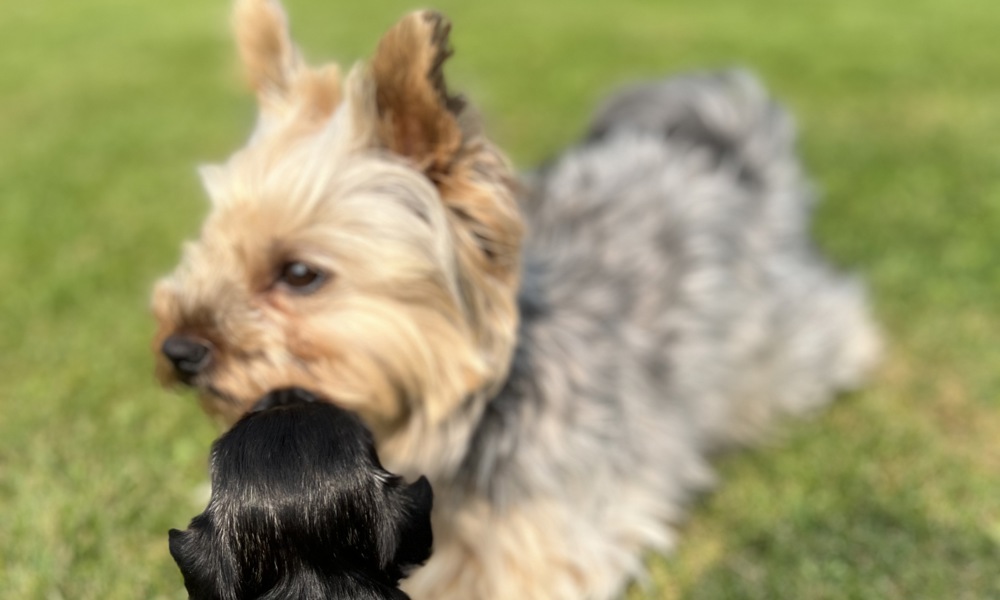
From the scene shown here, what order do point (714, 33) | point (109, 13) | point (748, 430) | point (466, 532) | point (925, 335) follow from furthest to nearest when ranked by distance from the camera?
point (109, 13) → point (714, 33) → point (925, 335) → point (748, 430) → point (466, 532)

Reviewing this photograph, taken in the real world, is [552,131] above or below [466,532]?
above

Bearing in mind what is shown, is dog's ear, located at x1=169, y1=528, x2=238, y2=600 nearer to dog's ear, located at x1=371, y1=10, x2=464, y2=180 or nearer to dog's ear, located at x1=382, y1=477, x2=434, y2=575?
dog's ear, located at x1=382, y1=477, x2=434, y2=575

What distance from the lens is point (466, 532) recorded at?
332 cm

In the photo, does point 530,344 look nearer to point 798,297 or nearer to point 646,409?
point 646,409

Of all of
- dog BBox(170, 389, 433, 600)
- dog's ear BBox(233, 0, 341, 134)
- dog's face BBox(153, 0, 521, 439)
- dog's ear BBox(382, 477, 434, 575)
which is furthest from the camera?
dog's ear BBox(233, 0, 341, 134)

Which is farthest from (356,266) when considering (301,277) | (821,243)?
(821,243)

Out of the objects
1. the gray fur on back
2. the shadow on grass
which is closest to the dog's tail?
the gray fur on back

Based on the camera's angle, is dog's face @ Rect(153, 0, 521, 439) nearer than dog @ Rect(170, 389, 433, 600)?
No

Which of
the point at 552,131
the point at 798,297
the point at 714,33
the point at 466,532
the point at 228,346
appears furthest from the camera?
the point at 714,33

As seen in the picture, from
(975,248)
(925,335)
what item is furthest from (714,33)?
(925,335)

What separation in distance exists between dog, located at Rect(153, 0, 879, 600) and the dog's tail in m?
0.57

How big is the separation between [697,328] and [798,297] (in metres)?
1.00

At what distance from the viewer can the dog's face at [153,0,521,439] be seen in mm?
2861

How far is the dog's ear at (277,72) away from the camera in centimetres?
324
